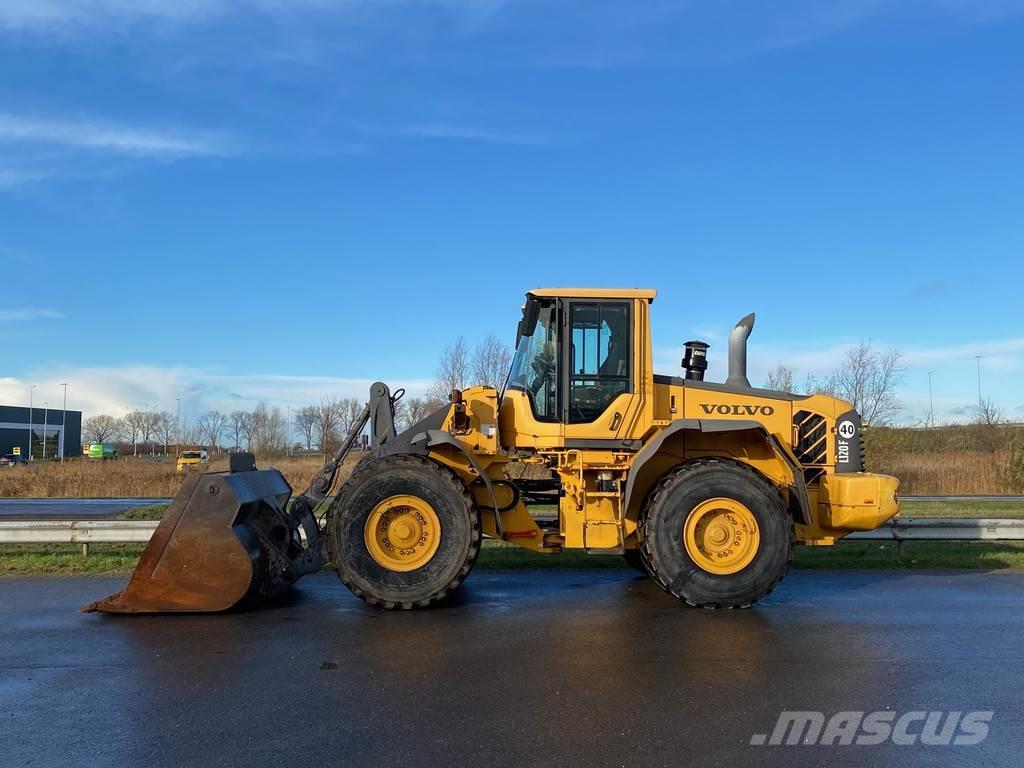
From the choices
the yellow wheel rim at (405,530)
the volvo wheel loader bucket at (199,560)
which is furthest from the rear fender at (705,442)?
the volvo wheel loader bucket at (199,560)

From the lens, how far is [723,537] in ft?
24.0

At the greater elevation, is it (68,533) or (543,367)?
(543,367)

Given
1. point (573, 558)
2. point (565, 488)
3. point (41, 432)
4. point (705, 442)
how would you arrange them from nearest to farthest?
point (565, 488), point (705, 442), point (573, 558), point (41, 432)

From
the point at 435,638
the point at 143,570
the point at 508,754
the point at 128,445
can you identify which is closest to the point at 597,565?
the point at 435,638

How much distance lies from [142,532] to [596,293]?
19.8ft

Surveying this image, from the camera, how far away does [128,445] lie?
112m

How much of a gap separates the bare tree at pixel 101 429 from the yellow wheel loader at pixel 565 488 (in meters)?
114

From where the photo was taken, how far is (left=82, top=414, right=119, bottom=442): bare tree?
109812 mm

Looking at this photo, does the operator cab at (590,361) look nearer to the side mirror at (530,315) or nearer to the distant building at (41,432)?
the side mirror at (530,315)

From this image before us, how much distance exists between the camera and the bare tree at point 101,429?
109812 mm

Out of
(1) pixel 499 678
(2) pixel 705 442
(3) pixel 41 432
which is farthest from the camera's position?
(3) pixel 41 432

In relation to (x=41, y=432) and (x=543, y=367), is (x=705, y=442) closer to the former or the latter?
(x=543, y=367)

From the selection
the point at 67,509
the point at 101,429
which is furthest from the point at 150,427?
the point at 67,509

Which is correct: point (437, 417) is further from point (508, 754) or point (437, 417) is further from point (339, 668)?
point (508, 754)
